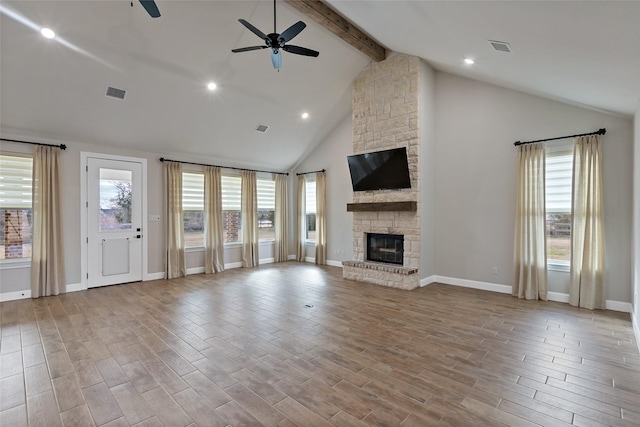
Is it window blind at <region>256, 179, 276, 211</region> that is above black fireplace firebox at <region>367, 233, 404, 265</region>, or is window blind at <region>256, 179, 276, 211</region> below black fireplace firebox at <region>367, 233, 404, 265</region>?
above

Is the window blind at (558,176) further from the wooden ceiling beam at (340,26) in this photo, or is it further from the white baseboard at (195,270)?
the white baseboard at (195,270)

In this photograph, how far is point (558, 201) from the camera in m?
4.75

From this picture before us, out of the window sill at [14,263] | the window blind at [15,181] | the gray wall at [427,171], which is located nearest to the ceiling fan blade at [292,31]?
the gray wall at [427,171]

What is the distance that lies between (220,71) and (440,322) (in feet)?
16.6

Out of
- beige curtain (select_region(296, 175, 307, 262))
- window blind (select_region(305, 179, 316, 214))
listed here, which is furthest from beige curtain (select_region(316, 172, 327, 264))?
beige curtain (select_region(296, 175, 307, 262))

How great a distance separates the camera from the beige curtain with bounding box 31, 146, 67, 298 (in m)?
4.99

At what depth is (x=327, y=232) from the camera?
7957 millimetres

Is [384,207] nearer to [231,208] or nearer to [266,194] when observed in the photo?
[266,194]

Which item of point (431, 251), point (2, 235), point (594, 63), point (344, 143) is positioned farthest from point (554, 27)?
point (2, 235)

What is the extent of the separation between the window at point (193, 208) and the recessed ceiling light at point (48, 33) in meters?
3.30

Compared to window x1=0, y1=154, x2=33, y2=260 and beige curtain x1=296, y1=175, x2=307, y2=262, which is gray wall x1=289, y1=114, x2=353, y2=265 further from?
window x1=0, y1=154, x2=33, y2=260

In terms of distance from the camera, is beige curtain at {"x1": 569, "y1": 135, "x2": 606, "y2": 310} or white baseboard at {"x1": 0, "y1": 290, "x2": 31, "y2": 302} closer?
beige curtain at {"x1": 569, "y1": 135, "x2": 606, "y2": 310}

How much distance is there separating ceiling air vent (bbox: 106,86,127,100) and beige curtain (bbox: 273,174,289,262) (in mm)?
4232

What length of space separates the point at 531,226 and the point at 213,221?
6267mm
